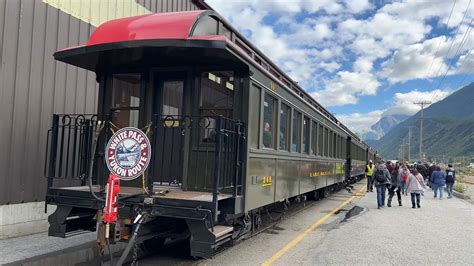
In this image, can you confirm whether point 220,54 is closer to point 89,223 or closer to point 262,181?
point 262,181

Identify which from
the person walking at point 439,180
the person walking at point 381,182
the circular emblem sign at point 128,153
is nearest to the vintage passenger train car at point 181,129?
the circular emblem sign at point 128,153

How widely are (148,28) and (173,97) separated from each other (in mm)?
1296

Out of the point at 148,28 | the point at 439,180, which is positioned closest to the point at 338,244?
the point at 148,28

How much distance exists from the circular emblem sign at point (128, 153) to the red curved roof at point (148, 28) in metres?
1.32

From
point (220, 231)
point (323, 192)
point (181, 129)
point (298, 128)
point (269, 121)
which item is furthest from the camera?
point (323, 192)

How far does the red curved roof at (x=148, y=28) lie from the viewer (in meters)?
5.61

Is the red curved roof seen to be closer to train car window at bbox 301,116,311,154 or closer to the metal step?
the metal step

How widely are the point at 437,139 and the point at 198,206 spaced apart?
20087 centimetres

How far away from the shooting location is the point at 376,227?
33.8ft

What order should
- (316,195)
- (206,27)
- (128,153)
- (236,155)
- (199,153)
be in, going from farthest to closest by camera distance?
(316,195) → (199,153) → (236,155) → (206,27) → (128,153)

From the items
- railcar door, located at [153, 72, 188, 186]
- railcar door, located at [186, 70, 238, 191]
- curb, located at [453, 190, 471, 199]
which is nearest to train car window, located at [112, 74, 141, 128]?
railcar door, located at [153, 72, 188, 186]

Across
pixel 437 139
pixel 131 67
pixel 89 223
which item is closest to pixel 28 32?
pixel 131 67

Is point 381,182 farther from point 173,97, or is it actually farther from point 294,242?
point 173,97

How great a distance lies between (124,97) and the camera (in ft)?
23.0
